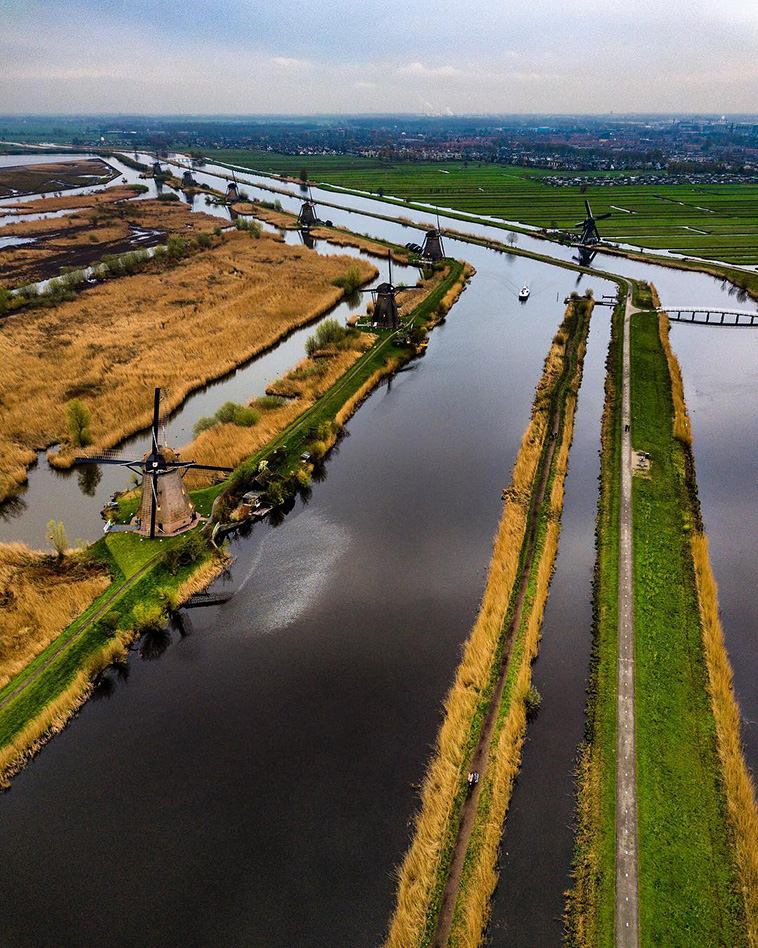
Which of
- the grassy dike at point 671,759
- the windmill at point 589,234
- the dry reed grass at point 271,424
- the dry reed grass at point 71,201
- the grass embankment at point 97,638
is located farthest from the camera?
the dry reed grass at point 71,201

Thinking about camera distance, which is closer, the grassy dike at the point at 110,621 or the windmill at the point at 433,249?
the grassy dike at the point at 110,621

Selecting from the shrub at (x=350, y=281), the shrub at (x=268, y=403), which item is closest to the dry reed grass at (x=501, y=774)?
the shrub at (x=268, y=403)

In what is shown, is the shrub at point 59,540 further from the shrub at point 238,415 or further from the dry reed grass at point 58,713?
the shrub at point 238,415

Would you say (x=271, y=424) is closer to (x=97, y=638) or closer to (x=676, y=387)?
(x=97, y=638)

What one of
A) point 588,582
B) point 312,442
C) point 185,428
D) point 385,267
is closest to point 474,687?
point 588,582

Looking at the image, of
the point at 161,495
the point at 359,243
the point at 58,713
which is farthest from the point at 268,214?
the point at 58,713

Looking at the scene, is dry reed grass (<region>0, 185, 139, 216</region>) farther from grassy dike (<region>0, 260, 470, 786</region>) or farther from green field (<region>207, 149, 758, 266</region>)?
grassy dike (<region>0, 260, 470, 786</region>)
